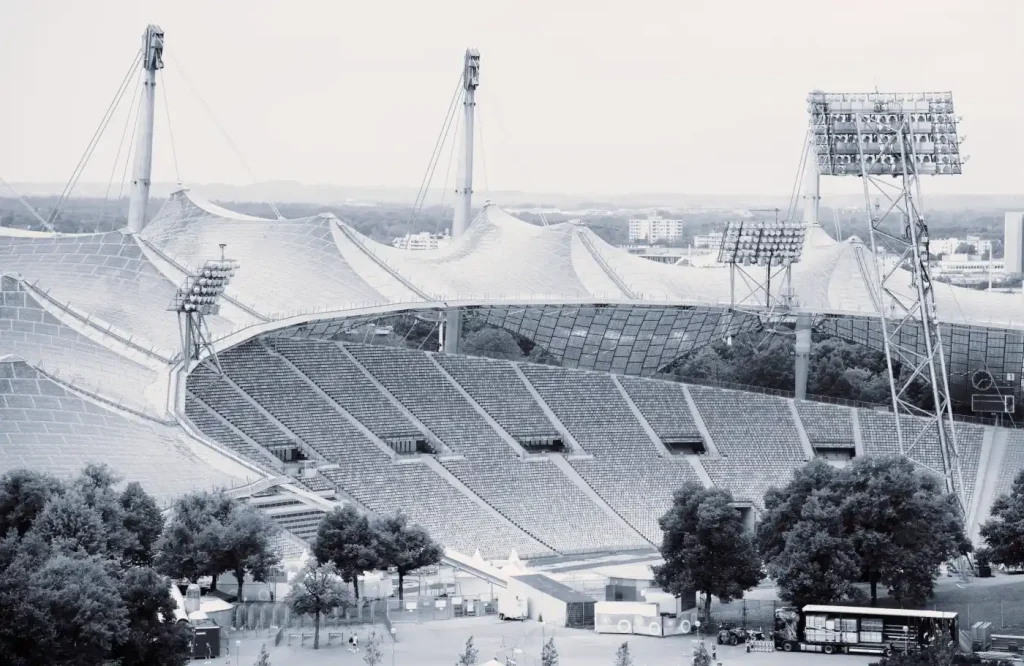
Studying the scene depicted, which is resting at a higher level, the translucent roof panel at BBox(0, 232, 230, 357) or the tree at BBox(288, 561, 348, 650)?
the translucent roof panel at BBox(0, 232, 230, 357)

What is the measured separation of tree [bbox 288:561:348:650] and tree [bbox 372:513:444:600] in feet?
9.89

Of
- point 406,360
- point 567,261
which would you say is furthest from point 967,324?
point 406,360

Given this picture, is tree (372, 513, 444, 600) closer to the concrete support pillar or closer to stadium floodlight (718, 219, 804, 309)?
stadium floodlight (718, 219, 804, 309)

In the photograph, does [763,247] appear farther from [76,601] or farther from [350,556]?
[76,601]

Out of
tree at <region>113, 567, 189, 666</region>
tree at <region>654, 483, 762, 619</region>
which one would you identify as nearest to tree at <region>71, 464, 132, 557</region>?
tree at <region>113, 567, 189, 666</region>

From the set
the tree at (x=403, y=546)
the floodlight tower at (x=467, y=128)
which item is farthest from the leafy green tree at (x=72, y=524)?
the floodlight tower at (x=467, y=128)

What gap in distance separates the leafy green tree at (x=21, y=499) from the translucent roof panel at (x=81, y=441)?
3623 millimetres

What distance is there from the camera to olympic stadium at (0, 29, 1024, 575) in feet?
163

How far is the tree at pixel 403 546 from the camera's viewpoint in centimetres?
4550

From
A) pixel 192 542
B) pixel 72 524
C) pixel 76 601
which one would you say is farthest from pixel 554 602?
pixel 76 601

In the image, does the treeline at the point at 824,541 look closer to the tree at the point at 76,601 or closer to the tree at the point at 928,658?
the tree at the point at 928,658

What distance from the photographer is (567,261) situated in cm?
6888

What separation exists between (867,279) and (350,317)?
19.3m

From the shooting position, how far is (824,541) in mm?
43906
